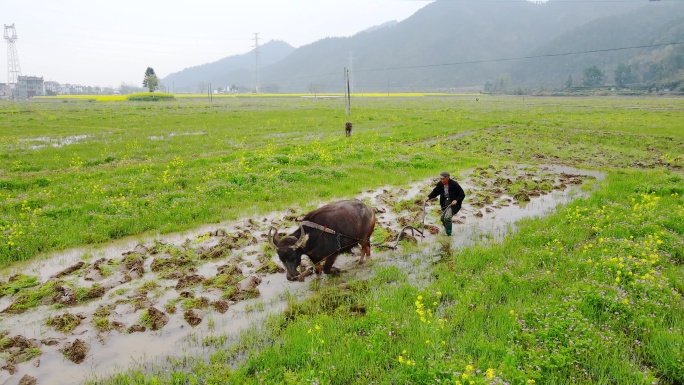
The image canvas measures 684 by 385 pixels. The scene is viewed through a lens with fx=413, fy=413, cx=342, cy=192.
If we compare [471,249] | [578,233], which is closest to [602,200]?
[578,233]

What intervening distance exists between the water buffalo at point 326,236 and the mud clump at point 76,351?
3.78 meters

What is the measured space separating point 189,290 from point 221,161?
13042 mm

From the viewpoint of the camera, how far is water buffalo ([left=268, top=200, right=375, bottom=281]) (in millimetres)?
8875

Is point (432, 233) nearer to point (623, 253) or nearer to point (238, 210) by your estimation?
point (623, 253)

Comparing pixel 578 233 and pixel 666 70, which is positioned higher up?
pixel 666 70

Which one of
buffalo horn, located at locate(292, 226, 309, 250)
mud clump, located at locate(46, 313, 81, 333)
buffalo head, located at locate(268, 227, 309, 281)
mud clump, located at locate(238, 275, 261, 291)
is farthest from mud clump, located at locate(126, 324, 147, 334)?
buffalo horn, located at locate(292, 226, 309, 250)

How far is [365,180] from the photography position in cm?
1838

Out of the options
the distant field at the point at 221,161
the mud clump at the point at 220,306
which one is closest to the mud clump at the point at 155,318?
the mud clump at the point at 220,306

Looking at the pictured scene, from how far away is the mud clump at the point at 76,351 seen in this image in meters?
6.56

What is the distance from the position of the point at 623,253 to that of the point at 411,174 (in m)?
11.1

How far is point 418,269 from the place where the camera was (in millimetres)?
9914

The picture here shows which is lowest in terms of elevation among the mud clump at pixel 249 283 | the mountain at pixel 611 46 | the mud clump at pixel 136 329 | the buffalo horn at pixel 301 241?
the mud clump at pixel 136 329

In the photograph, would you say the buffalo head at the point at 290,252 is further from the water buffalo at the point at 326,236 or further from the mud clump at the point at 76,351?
the mud clump at the point at 76,351

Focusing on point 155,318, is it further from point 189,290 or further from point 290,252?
point 290,252
